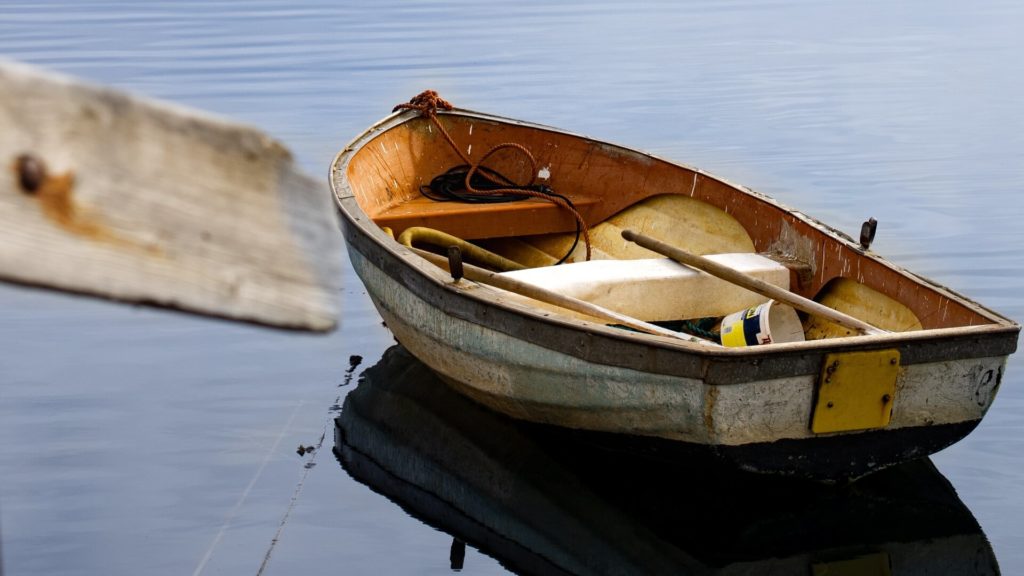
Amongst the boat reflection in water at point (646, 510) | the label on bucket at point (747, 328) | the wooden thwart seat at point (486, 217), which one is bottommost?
the boat reflection in water at point (646, 510)

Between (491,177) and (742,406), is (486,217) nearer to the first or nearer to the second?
(491,177)

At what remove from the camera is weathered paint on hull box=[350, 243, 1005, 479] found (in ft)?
14.4

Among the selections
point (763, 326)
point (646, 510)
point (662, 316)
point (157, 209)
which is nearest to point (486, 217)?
point (662, 316)

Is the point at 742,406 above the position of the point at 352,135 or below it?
below

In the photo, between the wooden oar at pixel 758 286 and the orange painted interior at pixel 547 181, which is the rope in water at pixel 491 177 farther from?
the wooden oar at pixel 758 286

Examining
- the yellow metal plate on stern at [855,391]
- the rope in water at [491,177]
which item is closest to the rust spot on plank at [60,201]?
the yellow metal plate on stern at [855,391]

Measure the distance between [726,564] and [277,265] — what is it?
339cm

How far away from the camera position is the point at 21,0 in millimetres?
25797

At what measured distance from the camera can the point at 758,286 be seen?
5234 millimetres

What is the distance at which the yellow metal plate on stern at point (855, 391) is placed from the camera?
4371 millimetres

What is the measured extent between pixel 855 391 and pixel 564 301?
117 cm

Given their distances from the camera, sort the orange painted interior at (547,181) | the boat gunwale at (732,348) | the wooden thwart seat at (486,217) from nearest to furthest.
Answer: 1. the boat gunwale at (732,348)
2. the orange painted interior at (547,181)
3. the wooden thwart seat at (486,217)

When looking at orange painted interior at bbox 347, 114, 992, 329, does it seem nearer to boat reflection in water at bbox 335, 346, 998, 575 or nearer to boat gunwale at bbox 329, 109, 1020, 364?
boat gunwale at bbox 329, 109, 1020, 364

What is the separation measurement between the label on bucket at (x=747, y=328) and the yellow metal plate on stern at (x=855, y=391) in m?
0.65
